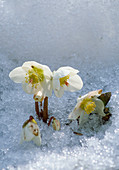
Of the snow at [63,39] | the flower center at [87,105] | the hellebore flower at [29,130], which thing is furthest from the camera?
the snow at [63,39]

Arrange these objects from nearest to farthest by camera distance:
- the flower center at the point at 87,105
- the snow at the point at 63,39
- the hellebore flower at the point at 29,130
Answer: the hellebore flower at the point at 29,130 < the flower center at the point at 87,105 < the snow at the point at 63,39

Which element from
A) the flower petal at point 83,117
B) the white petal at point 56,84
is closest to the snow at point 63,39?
the flower petal at point 83,117

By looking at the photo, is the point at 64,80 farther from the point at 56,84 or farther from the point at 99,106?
the point at 99,106

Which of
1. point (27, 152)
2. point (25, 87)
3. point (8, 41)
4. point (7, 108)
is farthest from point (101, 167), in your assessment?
point (8, 41)

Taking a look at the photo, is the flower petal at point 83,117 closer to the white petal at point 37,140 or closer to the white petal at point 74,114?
the white petal at point 74,114

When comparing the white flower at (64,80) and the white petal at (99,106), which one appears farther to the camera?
the white petal at (99,106)

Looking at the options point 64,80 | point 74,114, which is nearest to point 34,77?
point 64,80

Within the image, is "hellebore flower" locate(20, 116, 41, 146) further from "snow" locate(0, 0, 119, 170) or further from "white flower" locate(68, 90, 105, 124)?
"snow" locate(0, 0, 119, 170)

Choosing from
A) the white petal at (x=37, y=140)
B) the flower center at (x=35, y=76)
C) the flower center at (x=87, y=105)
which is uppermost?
the flower center at (x=35, y=76)

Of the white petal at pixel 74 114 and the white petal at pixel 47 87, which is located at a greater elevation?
the white petal at pixel 47 87
